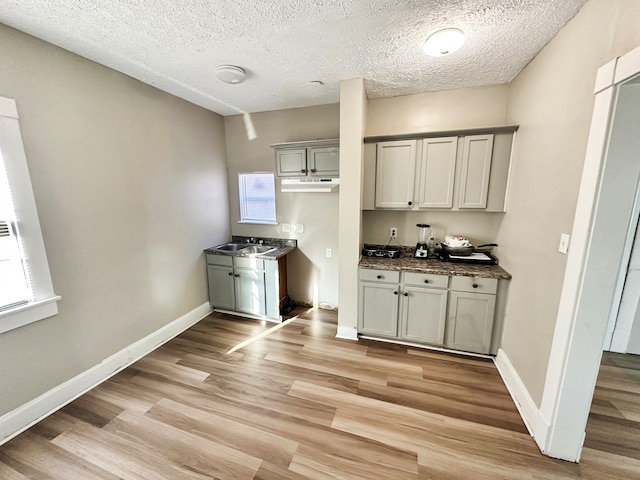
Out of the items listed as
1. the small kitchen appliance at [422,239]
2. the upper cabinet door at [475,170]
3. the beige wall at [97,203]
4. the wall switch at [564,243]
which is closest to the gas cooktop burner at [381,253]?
the small kitchen appliance at [422,239]

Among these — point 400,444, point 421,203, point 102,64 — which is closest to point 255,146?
point 102,64

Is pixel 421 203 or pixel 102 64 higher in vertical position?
pixel 102 64

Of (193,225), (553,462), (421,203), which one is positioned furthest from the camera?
(193,225)

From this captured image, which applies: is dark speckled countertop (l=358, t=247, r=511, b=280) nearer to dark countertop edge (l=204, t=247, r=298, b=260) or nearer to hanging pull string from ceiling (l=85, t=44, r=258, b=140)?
dark countertop edge (l=204, t=247, r=298, b=260)

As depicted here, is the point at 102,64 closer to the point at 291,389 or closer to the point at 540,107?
the point at 291,389

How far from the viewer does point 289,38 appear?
5.78 ft

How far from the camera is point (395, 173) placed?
266 centimetres

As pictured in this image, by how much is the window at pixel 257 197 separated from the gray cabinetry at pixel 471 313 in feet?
A: 7.89

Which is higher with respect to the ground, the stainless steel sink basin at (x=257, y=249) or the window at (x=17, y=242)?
the window at (x=17, y=242)

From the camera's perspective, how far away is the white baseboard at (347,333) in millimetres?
2748

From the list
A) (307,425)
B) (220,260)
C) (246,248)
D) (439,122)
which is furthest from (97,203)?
(439,122)

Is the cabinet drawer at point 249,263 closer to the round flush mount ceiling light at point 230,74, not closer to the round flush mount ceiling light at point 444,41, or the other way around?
the round flush mount ceiling light at point 230,74

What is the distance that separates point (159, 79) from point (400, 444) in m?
3.55

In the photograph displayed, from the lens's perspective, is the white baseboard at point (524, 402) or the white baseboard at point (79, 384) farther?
the white baseboard at point (79, 384)
